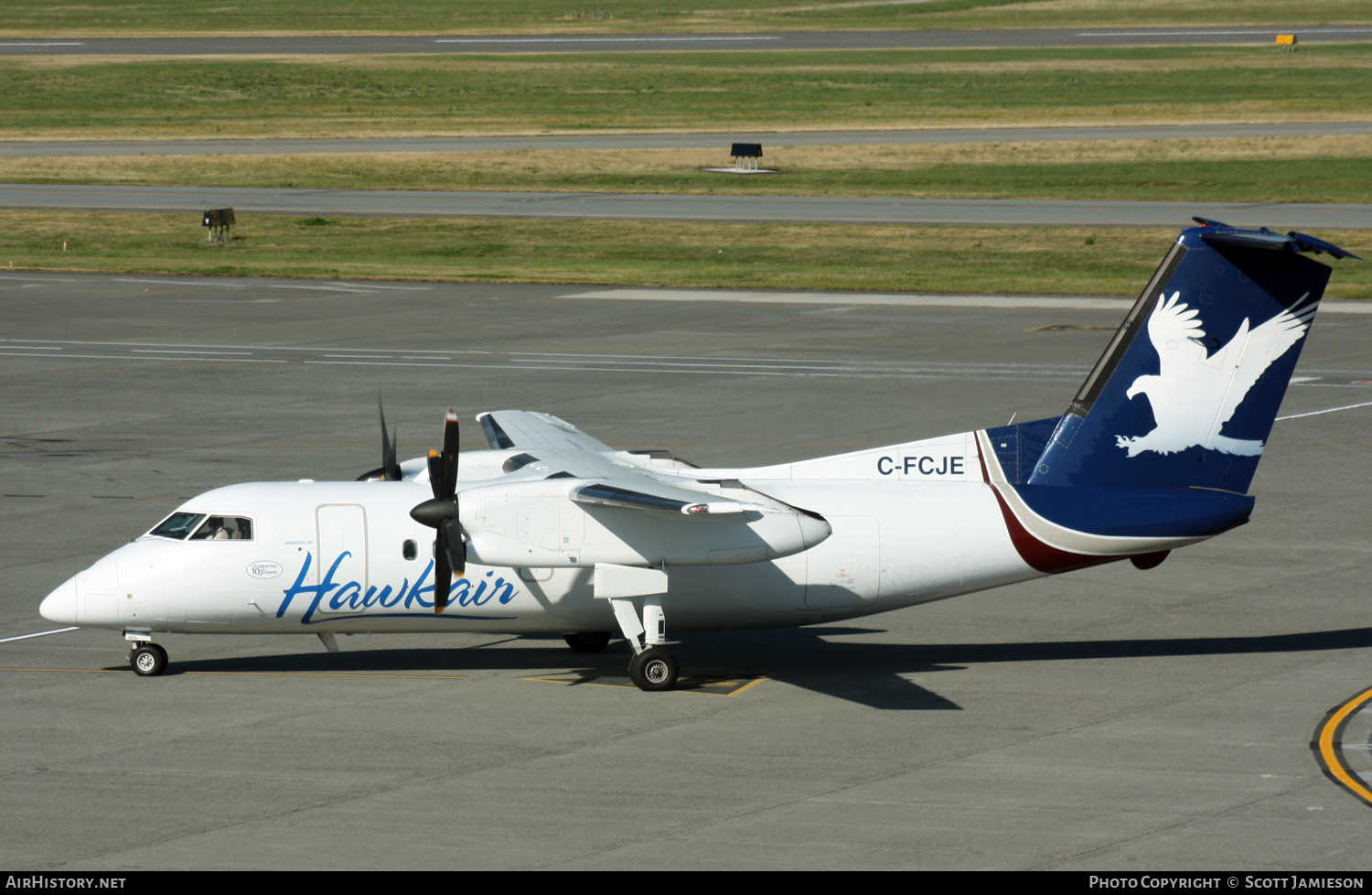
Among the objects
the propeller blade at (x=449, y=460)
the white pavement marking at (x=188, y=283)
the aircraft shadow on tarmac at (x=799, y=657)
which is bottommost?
the aircraft shadow on tarmac at (x=799, y=657)

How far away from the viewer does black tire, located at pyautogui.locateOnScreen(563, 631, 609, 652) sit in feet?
78.5

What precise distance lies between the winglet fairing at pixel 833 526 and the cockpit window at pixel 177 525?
3cm

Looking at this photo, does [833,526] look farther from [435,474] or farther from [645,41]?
[645,41]

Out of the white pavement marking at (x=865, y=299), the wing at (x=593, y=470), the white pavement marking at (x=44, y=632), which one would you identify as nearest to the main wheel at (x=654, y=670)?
the wing at (x=593, y=470)

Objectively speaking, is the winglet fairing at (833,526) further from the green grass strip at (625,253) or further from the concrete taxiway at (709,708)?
the green grass strip at (625,253)

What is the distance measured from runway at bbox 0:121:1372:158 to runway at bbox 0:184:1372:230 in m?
12.0

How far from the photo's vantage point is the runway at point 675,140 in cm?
9600

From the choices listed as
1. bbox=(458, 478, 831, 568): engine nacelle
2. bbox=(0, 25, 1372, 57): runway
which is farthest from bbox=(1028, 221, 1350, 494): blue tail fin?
bbox=(0, 25, 1372, 57): runway

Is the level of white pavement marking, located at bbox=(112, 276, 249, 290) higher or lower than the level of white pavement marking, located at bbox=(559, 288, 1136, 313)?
higher

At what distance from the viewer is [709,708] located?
2078cm

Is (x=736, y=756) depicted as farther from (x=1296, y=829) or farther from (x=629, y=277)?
(x=629, y=277)

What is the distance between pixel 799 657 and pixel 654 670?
3200 millimetres

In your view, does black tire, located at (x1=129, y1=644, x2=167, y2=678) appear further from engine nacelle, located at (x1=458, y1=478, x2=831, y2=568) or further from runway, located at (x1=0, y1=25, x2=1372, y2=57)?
runway, located at (x1=0, y1=25, x2=1372, y2=57)

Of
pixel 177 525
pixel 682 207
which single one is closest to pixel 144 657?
pixel 177 525
